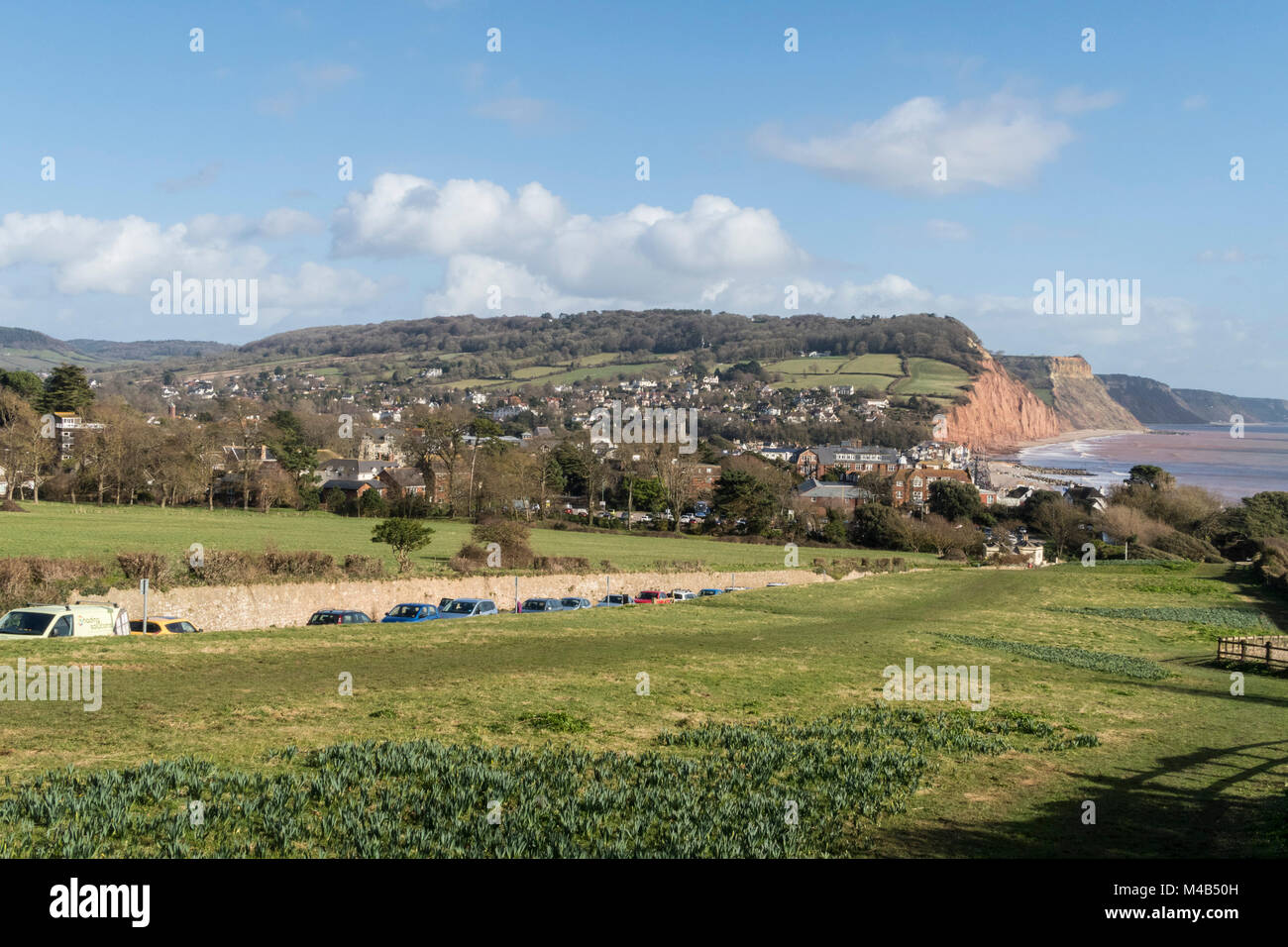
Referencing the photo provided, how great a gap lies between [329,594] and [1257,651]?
31.7 meters

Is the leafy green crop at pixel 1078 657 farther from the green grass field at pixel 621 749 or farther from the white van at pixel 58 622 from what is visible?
the white van at pixel 58 622

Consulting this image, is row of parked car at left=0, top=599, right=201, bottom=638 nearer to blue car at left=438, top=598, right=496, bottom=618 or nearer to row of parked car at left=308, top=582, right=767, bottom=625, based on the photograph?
row of parked car at left=308, top=582, right=767, bottom=625

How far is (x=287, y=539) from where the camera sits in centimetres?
5828

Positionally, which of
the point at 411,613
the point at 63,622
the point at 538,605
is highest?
the point at 63,622

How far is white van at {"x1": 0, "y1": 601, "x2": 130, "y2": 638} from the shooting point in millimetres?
21609

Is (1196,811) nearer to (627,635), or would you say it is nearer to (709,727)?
(709,727)

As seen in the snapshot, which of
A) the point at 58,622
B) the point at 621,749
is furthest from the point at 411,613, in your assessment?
the point at 621,749

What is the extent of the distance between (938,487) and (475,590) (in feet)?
237

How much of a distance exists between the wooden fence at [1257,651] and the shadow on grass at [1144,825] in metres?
16.4

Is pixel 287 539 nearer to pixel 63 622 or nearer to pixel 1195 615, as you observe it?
pixel 63 622

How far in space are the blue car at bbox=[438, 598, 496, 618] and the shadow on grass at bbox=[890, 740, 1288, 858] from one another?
2384 cm
